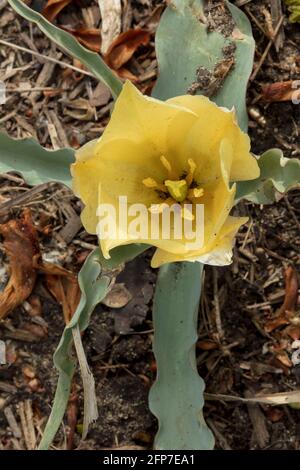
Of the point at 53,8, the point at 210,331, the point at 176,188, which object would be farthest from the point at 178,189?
the point at 53,8

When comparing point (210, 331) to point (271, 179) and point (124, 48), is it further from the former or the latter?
point (124, 48)

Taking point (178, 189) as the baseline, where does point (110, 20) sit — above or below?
above

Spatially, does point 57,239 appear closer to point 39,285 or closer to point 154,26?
point 39,285

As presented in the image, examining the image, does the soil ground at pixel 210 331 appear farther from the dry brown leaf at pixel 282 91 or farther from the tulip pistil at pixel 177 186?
the tulip pistil at pixel 177 186

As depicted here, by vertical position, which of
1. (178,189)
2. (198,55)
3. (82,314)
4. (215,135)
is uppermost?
(198,55)

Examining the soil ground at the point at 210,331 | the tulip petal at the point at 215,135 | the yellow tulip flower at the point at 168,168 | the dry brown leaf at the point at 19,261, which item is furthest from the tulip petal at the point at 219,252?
the dry brown leaf at the point at 19,261

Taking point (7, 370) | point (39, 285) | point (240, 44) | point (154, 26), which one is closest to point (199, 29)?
point (240, 44)
